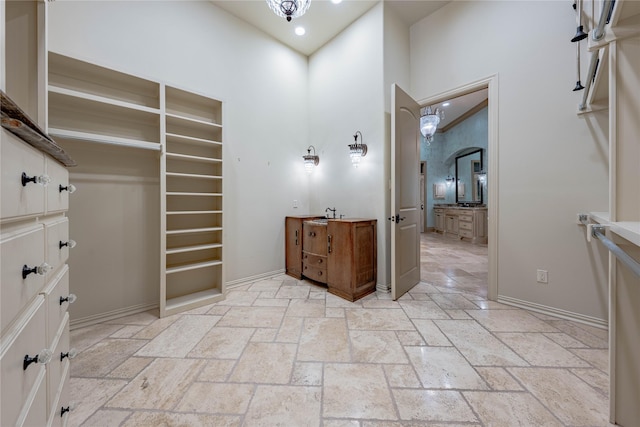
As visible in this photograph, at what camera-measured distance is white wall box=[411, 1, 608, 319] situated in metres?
2.12

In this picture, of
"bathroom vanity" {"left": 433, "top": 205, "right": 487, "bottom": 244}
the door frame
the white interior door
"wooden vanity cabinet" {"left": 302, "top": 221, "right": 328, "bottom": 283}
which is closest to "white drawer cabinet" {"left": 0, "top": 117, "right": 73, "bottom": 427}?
"wooden vanity cabinet" {"left": 302, "top": 221, "right": 328, "bottom": 283}

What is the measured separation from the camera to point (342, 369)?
1568mm

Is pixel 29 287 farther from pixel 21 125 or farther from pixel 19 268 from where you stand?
pixel 21 125

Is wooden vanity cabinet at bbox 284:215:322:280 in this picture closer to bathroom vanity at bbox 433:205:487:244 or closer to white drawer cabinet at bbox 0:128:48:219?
white drawer cabinet at bbox 0:128:48:219

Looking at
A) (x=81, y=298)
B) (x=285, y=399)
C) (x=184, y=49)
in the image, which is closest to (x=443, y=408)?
(x=285, y=399)

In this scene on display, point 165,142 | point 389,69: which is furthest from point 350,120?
point 165,142

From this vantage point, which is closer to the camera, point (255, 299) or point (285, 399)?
point (285, 399)

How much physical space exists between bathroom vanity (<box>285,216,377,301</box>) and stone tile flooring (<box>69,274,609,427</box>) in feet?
1.37

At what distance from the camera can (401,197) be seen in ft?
9.20

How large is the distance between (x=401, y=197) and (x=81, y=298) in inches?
132

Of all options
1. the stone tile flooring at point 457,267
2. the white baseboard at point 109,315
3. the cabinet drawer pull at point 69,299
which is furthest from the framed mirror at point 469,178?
the cabinet drawer pull at point 69,299

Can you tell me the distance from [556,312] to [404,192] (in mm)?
1838

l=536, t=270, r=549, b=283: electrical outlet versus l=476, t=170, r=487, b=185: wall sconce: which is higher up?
l=476, t=170, r=487, b=185: wall sconce

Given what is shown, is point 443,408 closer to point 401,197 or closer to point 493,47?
point 401,197
